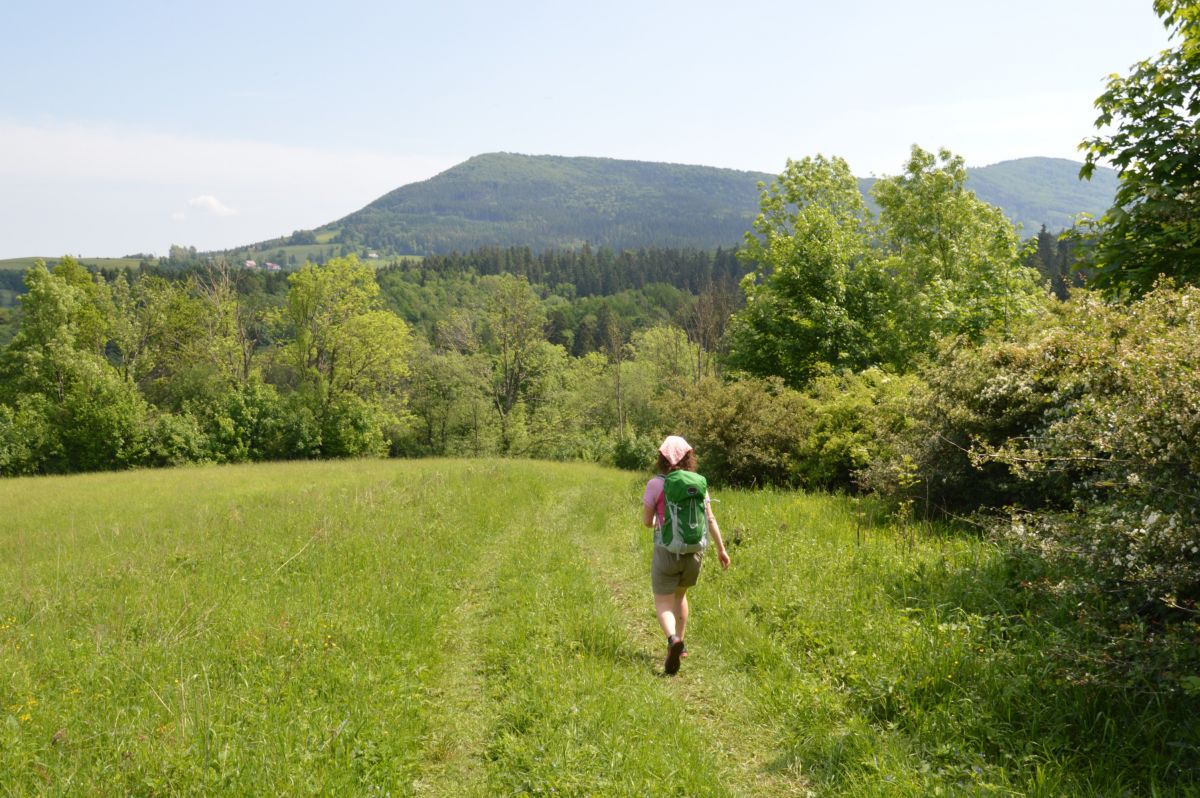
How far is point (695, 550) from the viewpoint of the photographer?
21.7 ft

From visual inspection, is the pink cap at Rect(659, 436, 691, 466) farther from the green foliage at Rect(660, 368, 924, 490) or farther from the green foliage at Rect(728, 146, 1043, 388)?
the green foliage at Rect(728, 146, 1043, 388)

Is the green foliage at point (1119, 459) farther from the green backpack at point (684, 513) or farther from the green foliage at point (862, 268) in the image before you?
the green foliage at point (862, 268)

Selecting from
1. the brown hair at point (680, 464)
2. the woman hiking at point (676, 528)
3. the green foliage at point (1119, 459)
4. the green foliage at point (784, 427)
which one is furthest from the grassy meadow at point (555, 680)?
the green foliage at point (784, 427)

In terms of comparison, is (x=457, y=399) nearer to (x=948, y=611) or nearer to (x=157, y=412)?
(x=157, y=412)

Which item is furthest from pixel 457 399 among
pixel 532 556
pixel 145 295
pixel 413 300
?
pixel 413 300

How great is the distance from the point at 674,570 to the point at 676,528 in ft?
1.49

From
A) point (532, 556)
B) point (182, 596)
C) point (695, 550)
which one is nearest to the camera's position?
point (695, 550)

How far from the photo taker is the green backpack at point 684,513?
21.3ft

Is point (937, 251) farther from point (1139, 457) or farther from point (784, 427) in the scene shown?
point (1139, 457)

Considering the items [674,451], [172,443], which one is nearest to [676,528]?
[674,451]

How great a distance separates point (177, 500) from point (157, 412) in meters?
29.0

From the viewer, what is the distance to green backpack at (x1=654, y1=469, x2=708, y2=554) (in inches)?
256

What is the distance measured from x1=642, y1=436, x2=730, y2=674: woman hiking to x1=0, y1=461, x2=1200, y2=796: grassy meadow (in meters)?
0.47

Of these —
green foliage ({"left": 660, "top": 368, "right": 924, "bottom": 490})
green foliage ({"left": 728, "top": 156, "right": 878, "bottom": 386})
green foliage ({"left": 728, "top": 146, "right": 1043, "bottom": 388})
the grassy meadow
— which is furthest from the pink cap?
green foliage ({"left": 728, "top": 156, "right": 878, "bottom": 386})
